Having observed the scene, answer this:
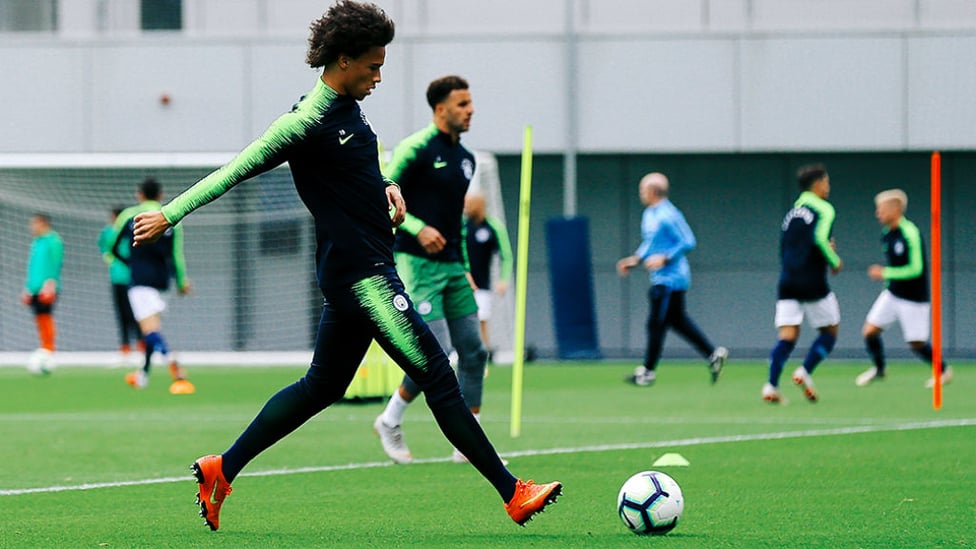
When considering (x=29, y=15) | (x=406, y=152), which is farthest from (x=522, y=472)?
(x=29, y=15)

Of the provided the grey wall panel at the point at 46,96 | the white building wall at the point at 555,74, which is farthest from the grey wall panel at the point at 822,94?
the grey wall panel at the point at 46,96

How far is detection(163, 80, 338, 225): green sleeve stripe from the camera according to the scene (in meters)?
6.14

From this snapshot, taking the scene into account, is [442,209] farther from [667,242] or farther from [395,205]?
[667,242]

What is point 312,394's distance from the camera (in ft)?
21.9

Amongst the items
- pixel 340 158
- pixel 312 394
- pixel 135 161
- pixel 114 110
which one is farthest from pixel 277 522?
pixel 114 110

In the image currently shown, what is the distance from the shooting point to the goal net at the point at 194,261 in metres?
24.0

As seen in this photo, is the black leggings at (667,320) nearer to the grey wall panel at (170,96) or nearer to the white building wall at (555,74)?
the white building wall at (555,74)

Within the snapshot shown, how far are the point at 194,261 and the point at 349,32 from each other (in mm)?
19912

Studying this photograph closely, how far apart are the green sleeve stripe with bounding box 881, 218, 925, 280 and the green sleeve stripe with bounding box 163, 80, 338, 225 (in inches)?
433

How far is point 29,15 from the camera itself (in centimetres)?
2542

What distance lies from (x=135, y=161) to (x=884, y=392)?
10.6 meters

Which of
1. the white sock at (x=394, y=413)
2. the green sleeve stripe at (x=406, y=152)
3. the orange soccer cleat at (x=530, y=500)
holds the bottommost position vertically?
the white sock at (x=394, y=413)

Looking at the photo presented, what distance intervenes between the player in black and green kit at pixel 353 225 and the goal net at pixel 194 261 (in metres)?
16.5

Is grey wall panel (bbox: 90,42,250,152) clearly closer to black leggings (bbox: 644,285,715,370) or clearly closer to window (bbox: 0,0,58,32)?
window (bbox: 0,0,58,32)
